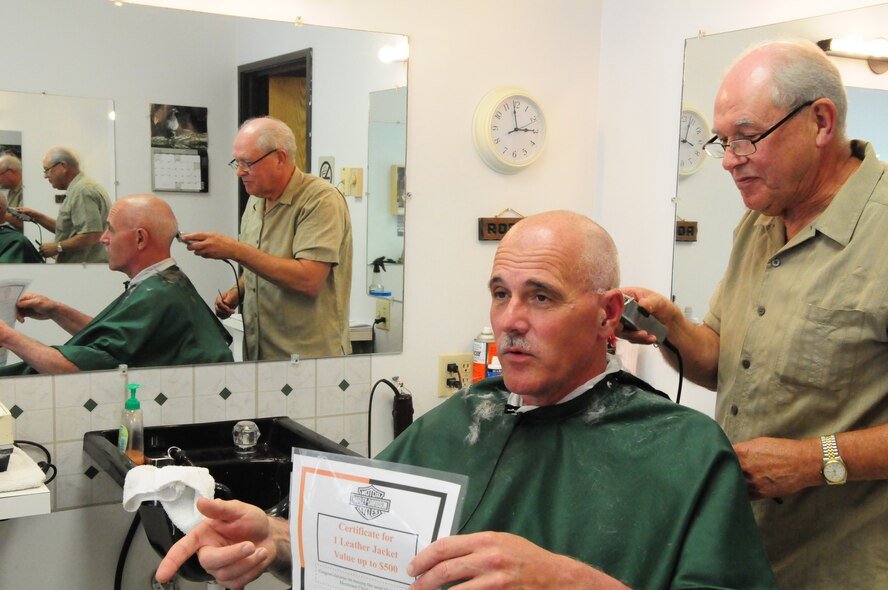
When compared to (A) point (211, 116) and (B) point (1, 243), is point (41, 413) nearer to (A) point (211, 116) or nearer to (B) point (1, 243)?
(B) point (1, 243)

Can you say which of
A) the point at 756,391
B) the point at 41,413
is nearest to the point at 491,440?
the point at 756,391

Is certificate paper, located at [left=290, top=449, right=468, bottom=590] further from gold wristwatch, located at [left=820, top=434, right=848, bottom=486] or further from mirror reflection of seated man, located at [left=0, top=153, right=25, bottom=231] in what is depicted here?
mirror reflection of seated man, located at [left=0, top=153, right=25, bottom=231]

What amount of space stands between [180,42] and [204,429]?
1.18 metres

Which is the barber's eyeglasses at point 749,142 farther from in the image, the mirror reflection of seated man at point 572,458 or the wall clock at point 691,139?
the wall clock at point 691,139

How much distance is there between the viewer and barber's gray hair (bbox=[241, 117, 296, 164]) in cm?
270

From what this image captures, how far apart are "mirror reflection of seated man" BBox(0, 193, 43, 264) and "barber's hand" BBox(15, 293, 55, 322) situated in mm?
102

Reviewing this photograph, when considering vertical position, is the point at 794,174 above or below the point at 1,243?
above

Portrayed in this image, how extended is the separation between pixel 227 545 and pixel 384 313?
A: 1.55 m

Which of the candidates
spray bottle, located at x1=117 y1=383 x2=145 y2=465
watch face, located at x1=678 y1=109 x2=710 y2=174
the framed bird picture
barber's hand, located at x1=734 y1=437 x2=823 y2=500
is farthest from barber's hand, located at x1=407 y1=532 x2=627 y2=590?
watch face, located at x1=678 y1=109 x2=710 y2=174

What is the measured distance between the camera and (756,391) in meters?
1.87

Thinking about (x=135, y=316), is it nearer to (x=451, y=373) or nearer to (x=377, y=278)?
(x=377, y=278)

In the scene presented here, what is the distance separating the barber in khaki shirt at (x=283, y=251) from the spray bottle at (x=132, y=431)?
0.40 metres

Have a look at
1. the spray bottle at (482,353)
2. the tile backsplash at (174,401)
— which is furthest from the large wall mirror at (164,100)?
the spray bottle at (482,353)

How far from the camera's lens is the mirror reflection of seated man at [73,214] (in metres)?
2.43
